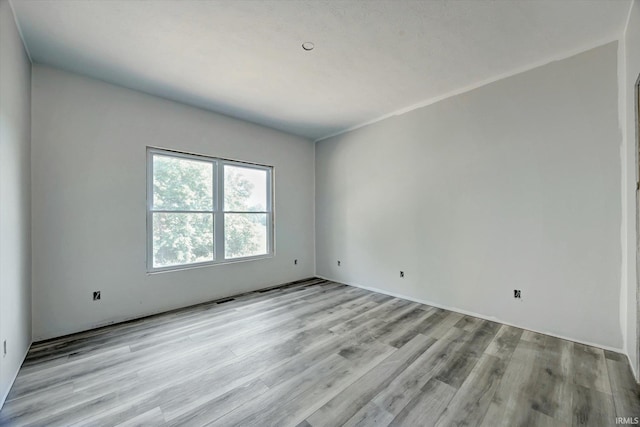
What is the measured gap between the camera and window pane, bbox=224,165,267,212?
13.6 feet

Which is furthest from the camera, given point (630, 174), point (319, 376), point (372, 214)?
point (372, 214)

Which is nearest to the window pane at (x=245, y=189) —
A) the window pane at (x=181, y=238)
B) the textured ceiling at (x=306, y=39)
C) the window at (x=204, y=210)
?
the window at (x=204, y=210)

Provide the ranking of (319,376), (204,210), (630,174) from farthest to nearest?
(204,210)
(630,174)
(319,376)

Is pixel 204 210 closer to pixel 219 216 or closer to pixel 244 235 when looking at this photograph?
pixel 219 216

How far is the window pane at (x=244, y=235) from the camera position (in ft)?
13.5

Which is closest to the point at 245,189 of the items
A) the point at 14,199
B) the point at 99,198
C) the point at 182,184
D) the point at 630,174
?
the point at 182,184

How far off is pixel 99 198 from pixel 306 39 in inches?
113

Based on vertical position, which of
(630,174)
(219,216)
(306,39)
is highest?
(306,39)

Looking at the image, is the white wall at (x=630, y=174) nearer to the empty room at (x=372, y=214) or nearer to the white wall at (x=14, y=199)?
the empty room at (x=372, y=214)

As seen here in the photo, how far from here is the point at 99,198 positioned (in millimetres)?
2941

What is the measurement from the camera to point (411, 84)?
3092 millimetres

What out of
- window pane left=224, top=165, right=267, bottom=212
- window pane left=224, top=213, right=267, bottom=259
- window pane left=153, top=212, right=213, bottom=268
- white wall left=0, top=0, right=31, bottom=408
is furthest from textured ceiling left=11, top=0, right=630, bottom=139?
window pane left=224, top=213, right=267, bottom=259

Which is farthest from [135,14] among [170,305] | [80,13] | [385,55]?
[170,305]

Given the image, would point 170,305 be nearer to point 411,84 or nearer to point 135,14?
point 135,14
